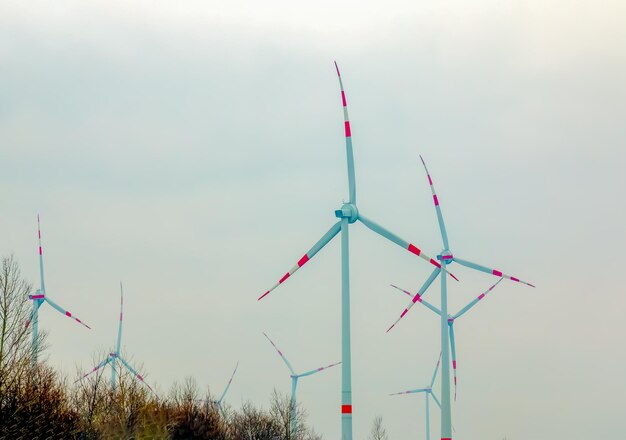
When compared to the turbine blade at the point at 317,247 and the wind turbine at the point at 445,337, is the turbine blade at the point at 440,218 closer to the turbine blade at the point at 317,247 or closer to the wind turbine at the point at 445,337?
the wind turbine at the point at 445,337

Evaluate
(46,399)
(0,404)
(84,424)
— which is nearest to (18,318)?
(0,404)

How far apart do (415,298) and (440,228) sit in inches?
472

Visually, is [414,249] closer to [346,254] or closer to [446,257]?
[346,254]

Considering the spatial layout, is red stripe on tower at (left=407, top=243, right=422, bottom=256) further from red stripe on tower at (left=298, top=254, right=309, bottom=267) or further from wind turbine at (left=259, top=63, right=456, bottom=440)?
red stripe on tower at (left=298, top=254, right=309, bottom=267)

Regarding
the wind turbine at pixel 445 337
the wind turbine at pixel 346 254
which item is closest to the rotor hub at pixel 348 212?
the wind turbine at pixel 346 254

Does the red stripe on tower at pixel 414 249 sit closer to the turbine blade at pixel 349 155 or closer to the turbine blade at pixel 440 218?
the turbine blade at pixel 349 155

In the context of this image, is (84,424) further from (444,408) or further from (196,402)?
(444,408)

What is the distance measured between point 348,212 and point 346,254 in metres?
2.52

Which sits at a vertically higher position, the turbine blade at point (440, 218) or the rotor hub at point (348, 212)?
the turbine blade at point (440, 218)

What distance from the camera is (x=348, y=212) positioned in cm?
5241

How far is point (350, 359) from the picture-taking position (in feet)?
Result: 159

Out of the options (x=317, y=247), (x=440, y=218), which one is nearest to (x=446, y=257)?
(x=440, y=218)

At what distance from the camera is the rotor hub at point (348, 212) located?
172 ft

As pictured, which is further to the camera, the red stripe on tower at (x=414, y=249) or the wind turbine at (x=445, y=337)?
the wind turbine at (x=445, y=337)
